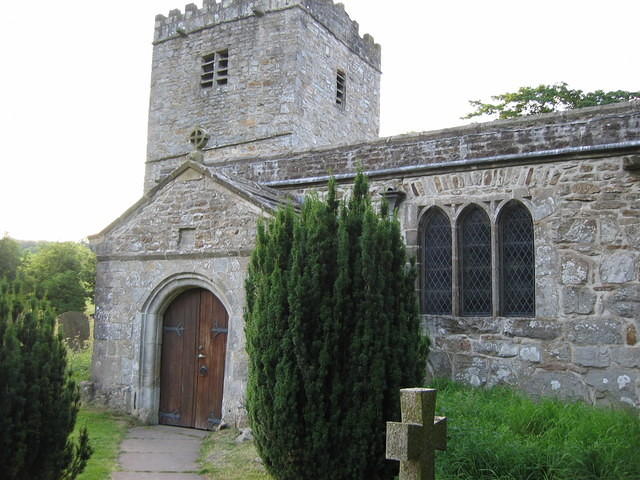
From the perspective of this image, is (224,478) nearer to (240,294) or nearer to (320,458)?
(320,458)

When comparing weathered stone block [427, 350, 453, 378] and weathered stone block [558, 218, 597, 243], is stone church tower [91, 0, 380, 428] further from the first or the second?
weathered stone block [558, 218, 597, 243]

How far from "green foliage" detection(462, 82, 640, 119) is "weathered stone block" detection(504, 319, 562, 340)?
44.6 feet

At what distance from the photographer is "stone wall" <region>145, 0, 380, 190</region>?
16.8 meters

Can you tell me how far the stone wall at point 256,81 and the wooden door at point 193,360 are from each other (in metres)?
7.24

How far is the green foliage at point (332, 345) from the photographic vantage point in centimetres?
524

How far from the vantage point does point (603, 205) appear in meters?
8.06

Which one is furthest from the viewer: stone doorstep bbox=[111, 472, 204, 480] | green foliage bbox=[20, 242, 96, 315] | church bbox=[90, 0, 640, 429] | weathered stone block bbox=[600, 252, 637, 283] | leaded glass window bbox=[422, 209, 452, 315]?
green foliage bbox=[20, 242, 96, 315]

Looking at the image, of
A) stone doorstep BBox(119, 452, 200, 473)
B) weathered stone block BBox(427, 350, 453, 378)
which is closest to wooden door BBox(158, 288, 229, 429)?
stone doorstep BBox(119, 452, 200, 473)

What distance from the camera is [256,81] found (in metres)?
17.2

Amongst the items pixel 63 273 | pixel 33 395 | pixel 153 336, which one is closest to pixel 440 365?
pixel 153 336

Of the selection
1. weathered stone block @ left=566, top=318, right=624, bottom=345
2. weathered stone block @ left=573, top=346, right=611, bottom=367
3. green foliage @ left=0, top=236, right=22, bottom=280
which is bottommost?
weathered stone block @ left=573, top=346, right=611, bottom=367

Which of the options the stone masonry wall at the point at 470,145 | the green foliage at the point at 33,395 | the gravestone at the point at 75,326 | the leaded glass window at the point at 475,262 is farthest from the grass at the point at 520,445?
the gravestone at the point at 75,326

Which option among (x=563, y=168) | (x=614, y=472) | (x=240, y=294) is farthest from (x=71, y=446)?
(x=563, y=168)

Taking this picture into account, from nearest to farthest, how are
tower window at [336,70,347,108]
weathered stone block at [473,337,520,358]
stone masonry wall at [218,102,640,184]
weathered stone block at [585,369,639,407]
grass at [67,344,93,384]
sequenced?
weathered stone block at [585,369,639,407] < stone masonry wall at [218,102,640,184] < weathered stone block at [473,337,520,358] < grass at [67,344,93,384] < tower window at [336,70,347,108]
